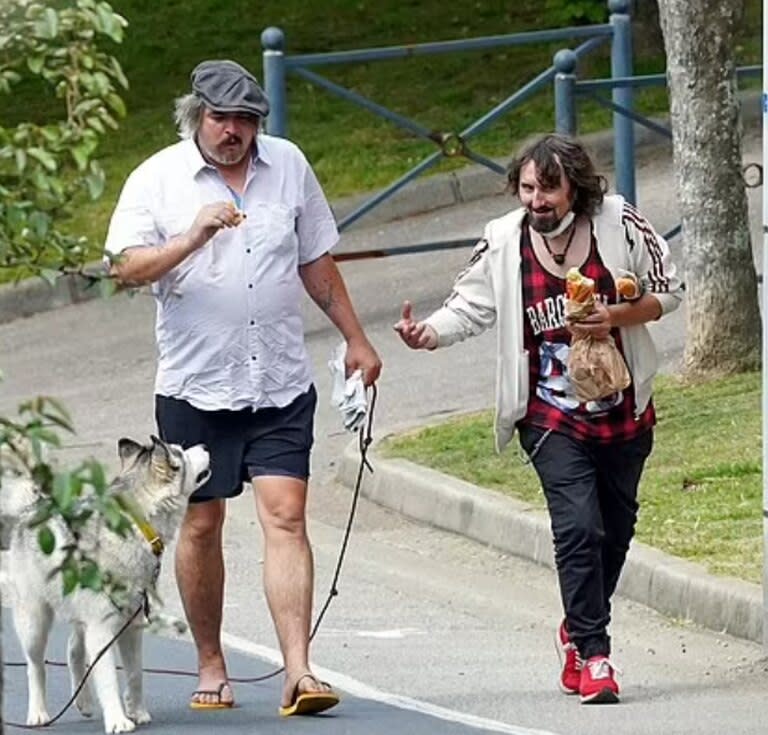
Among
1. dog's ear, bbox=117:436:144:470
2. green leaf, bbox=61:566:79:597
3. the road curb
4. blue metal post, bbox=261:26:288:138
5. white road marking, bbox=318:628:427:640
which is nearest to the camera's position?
green leaf, bbox=61:566:79:597

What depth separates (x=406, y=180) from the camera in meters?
14.6

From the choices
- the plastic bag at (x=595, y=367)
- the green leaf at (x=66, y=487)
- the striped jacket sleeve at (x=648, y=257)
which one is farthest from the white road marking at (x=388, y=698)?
the green leaf at (x=66, y=487)

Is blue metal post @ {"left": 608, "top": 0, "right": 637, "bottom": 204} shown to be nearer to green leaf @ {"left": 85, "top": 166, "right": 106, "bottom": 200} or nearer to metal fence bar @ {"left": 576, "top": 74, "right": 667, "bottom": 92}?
metal fence bar @ {"left": 576, "top": 74, "right": 667, "bottom": 92}

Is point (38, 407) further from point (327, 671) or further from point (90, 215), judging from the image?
point (90, 215)

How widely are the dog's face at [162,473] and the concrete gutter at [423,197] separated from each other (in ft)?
30.7

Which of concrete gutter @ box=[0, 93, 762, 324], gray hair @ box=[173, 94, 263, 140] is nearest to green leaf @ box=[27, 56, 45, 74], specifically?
gray hair @ box=[173, 94, 263, 140]

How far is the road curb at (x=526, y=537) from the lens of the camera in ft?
29.1

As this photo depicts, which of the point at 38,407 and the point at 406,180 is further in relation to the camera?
the point at 406,180

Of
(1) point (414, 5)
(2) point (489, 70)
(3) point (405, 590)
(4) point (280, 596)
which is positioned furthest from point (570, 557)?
(1) point (414, 5)

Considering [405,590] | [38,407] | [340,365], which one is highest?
[38,407]

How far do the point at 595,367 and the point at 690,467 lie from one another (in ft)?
12.0

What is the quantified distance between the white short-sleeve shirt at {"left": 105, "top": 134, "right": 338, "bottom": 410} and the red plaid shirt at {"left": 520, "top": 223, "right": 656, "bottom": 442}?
70 centimetres

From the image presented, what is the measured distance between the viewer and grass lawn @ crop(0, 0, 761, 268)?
18.5 m

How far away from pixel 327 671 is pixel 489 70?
499 inches
